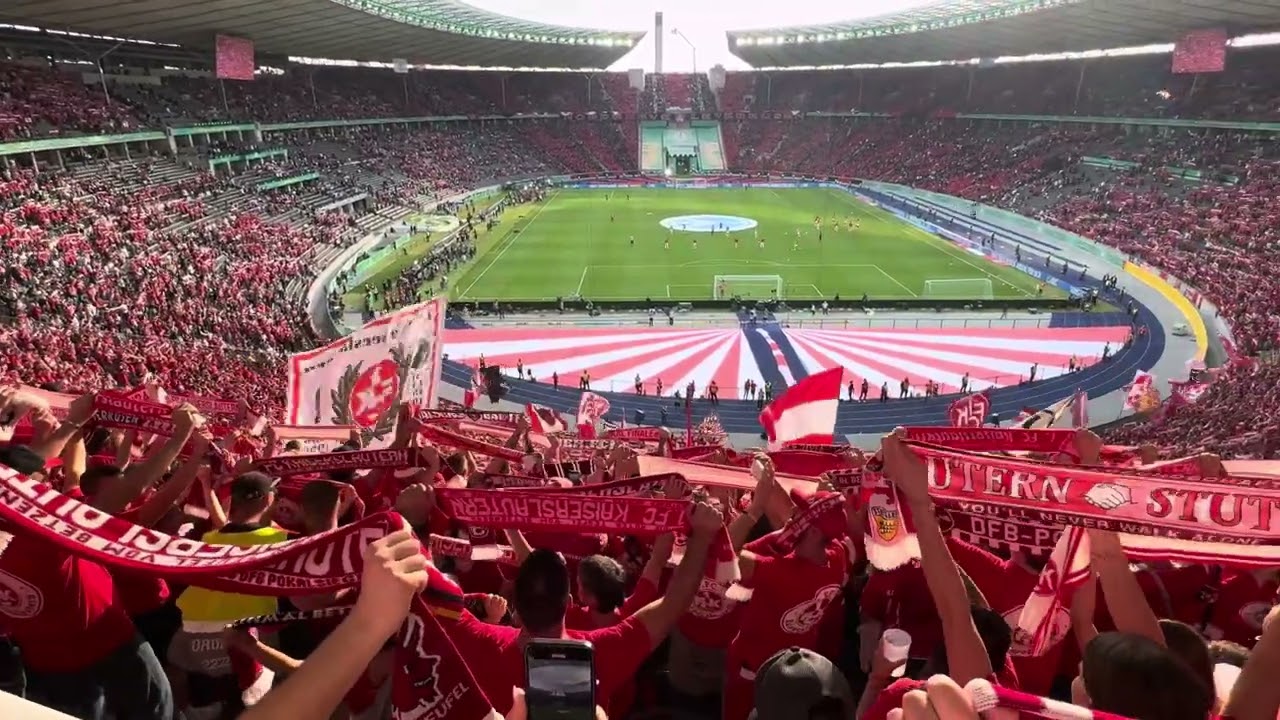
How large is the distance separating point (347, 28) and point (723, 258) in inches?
1099

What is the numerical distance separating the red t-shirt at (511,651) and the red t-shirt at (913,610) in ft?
4.60

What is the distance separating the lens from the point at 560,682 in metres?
2.45

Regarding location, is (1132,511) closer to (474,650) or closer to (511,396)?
(474,650)

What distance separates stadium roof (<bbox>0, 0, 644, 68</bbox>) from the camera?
122 feet

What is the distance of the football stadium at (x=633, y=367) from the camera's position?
3.02 metres

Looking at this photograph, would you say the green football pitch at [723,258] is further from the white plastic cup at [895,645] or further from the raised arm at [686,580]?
the white plastic cup at [895,645]

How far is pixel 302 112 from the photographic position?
5944cm

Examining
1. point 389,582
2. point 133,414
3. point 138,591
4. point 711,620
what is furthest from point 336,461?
point 389,582

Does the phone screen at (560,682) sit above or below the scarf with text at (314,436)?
above

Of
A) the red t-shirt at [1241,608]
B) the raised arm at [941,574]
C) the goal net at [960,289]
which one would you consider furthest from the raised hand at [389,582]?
the goal net at [960,289]

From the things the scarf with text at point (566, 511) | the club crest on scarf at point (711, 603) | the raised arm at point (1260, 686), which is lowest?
the club crest on scarf at point (711, 603)

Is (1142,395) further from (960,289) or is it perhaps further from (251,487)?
(251,487)

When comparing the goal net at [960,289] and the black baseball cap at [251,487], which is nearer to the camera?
the black baseball cap at [251,487]

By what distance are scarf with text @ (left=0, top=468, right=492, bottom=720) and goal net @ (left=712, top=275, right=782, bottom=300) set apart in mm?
34055
